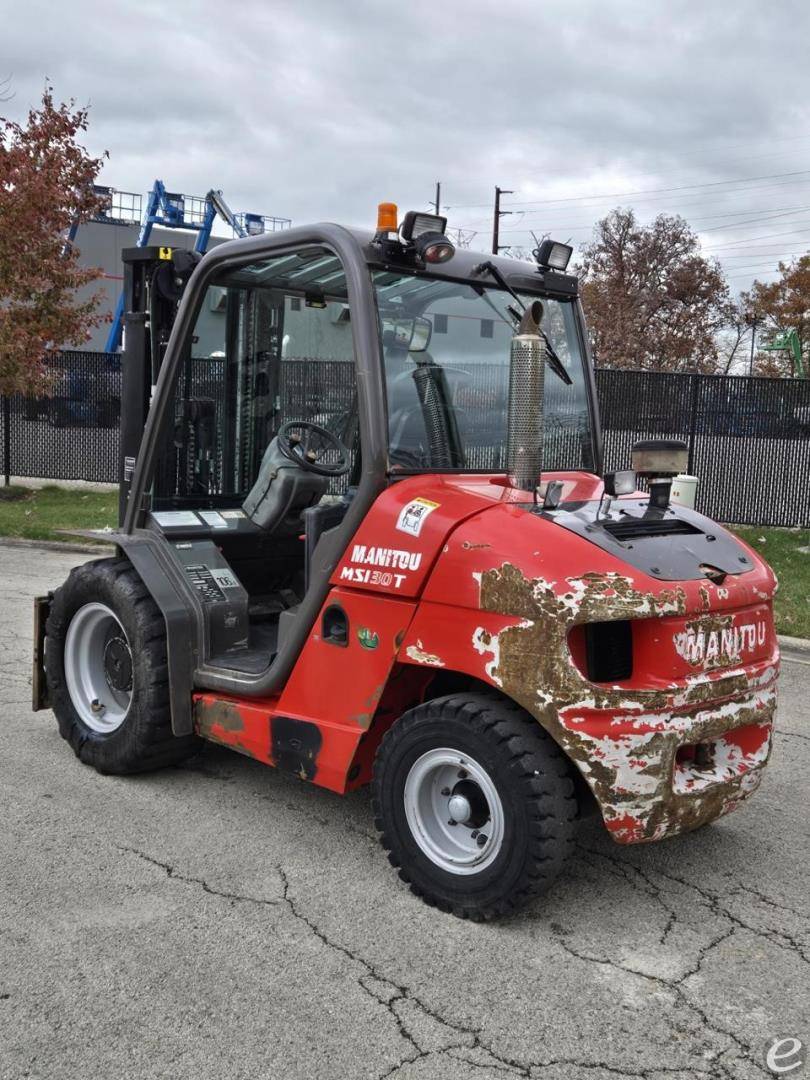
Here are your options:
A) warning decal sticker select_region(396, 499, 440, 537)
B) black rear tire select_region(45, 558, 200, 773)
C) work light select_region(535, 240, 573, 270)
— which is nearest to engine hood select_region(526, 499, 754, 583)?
warning decal sticker select_region(396, 499, 440, 537)

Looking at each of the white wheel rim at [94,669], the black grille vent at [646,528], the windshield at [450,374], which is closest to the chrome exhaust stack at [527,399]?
the black grille vent at [646,528]

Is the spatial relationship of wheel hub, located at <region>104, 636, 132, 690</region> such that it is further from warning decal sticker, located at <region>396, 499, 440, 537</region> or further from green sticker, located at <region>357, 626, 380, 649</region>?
warning decal sticker, located at <region>396, 499, 440, 537</region>

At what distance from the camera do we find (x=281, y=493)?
4.71 meters

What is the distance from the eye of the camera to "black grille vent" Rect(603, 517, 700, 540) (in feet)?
11.8

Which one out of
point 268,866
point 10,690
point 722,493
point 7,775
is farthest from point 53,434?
point 268,866

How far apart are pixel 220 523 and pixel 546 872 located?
235 cm

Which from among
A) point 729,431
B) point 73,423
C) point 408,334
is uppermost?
point 408,334

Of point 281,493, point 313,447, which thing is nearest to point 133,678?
point 281,493

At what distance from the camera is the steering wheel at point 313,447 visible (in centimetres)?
448

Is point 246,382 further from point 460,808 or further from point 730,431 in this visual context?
point 730,431

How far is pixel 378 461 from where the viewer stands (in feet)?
12.3

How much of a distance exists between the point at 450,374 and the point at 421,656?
118cm

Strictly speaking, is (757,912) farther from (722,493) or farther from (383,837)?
(722,493)

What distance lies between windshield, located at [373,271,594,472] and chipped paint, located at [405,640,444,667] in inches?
27.1
